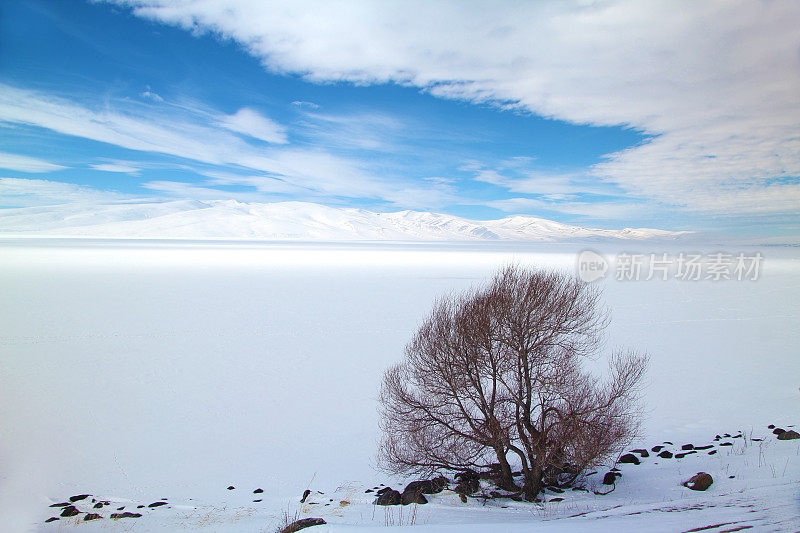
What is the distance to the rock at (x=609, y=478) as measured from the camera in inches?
322

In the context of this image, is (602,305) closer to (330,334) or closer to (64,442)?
(330,334)

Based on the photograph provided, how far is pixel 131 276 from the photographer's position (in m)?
42.4

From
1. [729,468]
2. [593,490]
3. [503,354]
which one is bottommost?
[593,490]

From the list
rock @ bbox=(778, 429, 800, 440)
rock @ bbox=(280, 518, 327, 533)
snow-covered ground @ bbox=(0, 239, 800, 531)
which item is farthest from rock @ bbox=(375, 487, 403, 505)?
rock @ bbox=(778, 429, 800, 440)

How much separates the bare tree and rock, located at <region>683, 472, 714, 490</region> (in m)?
1.11

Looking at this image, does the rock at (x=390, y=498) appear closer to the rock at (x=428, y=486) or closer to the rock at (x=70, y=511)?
the rock at (x=428, y=486)

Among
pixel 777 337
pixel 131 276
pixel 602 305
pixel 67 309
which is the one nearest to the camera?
pixel 777 337

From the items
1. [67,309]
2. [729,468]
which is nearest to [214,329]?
Result: [67,309]

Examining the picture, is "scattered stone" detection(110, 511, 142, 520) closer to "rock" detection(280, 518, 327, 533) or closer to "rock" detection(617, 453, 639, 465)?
"rock" detection(280, 518, 327, 533)

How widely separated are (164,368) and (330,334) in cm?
732

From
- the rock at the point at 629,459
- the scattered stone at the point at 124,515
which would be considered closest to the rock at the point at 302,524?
the scattered stone at the point at 124,515

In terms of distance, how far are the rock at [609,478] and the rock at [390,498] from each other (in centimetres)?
365

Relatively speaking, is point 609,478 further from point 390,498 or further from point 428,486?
point 390,498

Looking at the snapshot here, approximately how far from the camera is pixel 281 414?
12.3m
